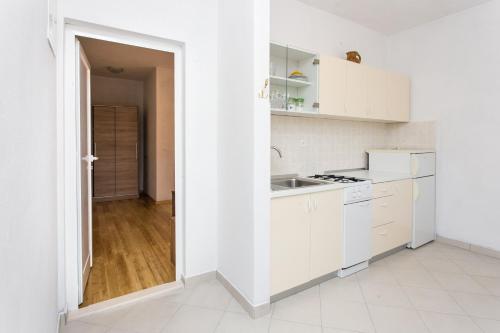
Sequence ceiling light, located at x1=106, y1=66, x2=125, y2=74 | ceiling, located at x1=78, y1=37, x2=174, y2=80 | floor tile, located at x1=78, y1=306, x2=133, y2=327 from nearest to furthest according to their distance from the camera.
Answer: floor tile, located at x1=78, y1=306, x2=133, y2=327, ceiling, located at x1=78, y1=37, x2=174, y2=80, ceiling light, located at x1=106, y1=66, x2=125, y2=74

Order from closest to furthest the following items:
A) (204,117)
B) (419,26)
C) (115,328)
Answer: (115,328), (204,117), (419,26)

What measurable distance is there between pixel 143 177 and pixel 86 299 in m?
4.67

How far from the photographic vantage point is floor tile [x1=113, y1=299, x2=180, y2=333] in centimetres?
181

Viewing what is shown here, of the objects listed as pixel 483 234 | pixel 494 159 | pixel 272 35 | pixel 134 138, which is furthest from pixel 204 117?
pixel 134 138

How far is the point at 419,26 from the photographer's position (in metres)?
3.47

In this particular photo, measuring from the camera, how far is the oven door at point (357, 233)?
8.05ft

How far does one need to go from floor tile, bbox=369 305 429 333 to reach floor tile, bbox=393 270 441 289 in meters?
0.45

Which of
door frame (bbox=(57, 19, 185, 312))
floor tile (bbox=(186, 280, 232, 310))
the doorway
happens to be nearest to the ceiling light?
the doorway

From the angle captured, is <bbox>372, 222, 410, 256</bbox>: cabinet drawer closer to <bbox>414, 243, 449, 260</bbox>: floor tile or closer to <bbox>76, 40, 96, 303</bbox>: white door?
<bbox>414, 243, 449, 260</bbox>: floor tile

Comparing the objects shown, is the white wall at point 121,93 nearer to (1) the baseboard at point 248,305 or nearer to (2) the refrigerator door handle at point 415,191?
(1) the baseboard at point 248,305

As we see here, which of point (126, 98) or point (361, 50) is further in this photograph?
point (126, 98)

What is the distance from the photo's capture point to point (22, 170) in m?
0.81

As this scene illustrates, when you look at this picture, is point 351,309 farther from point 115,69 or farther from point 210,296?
point 115,69

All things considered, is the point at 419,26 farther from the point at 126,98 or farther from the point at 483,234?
the point at 126,98
